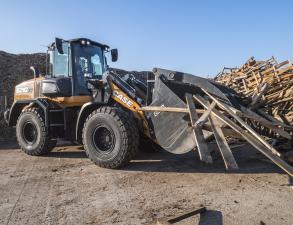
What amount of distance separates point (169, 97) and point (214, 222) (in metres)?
2.63

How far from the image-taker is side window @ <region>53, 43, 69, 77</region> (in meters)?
7.72

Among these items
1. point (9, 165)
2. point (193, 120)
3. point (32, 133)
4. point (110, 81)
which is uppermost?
point (110, 81)

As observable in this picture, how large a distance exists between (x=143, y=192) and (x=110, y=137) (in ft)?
5.57

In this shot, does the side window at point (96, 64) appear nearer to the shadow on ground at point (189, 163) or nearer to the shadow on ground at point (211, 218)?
the shadow on ground at point (189, 163)

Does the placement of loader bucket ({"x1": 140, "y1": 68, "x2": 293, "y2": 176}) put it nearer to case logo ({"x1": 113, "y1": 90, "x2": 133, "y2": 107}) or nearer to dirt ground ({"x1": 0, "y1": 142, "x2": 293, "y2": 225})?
case logo ({"x1": 113, "y1": 90, "x2": 133, "y2": 107})

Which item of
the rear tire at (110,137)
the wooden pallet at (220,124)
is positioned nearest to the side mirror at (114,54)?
the rear tire at (110,137)

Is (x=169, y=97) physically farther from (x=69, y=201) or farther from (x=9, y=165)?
(x=9, y=165)

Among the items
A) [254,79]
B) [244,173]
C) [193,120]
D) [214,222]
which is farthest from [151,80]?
[254,79]

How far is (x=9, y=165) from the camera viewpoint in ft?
23.4

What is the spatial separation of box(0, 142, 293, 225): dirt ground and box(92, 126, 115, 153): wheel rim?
40 centimetres

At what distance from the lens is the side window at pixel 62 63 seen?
7.72 meters

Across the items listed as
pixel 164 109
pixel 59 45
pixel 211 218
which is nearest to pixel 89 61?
pixel 59 45

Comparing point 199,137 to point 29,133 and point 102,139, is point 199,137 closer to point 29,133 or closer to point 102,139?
point 102,139

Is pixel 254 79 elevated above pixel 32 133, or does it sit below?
above
